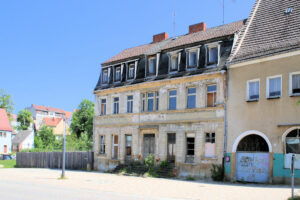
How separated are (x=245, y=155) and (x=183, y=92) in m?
7.44

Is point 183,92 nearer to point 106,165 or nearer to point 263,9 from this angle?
point 263,9

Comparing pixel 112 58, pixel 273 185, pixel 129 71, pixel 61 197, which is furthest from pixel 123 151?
pixel 61 197

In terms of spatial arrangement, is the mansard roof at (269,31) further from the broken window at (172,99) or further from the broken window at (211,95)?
the broken window at (172,99)

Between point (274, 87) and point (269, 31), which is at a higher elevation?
point (269, 31)

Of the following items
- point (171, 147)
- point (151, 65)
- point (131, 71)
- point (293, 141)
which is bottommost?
point (171, 147)

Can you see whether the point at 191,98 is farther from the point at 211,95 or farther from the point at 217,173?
the point at 217,173

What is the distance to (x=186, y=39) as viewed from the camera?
3297 centimetres

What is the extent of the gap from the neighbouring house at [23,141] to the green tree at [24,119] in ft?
11.7

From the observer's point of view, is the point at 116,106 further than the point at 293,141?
Yes

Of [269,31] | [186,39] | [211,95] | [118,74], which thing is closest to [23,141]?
[118,74]

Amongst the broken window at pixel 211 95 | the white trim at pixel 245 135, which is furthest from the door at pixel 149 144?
the white trim at pixel 245 135

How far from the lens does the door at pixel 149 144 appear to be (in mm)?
32094

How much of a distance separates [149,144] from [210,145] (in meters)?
6.51

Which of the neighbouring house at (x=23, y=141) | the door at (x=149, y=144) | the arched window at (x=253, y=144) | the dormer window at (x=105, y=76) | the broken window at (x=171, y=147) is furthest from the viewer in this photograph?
the neighbouring house at (x=23, y=141)
